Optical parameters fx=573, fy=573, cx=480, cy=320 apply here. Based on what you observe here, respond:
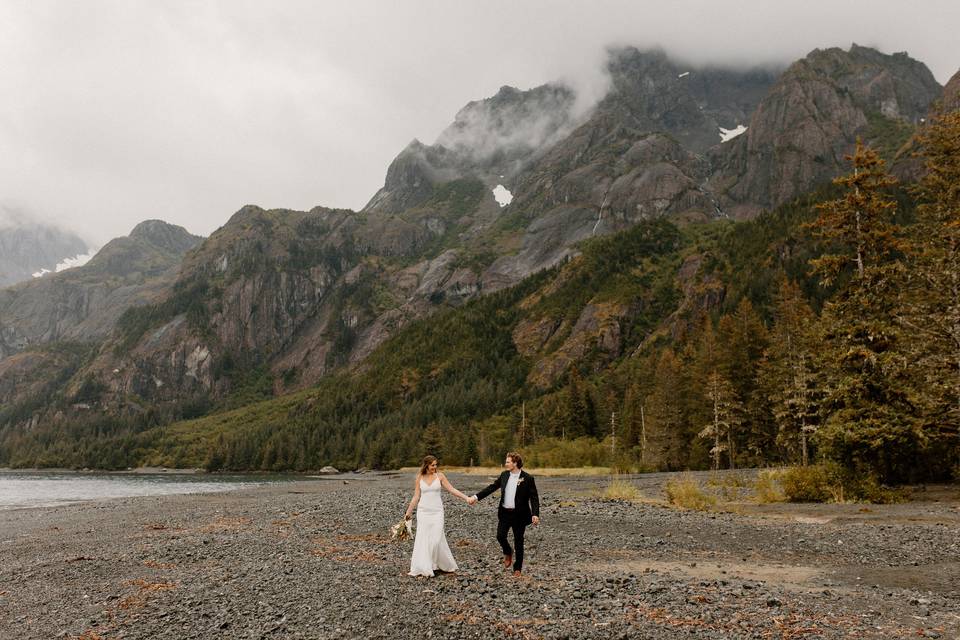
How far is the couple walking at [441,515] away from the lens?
13641 mm

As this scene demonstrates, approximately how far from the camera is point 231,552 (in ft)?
61.2

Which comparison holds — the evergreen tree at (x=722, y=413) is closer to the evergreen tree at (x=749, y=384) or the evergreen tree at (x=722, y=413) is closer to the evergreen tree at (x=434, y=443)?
the evergreen tree at (x=749, y=384)

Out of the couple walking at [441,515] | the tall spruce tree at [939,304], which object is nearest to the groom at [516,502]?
the couple walking at [441,515]

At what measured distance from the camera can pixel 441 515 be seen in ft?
45.3

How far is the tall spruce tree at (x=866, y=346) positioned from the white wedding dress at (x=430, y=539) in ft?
71.1

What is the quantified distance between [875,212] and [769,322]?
337 ft

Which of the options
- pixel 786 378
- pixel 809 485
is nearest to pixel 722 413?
pixel 786 378

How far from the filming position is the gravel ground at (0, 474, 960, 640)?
9.77m

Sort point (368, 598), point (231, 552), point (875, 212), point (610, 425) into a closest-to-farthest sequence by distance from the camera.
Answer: point (368, 598) → point (231, 552) → point (875, 212) → point (610, 425)

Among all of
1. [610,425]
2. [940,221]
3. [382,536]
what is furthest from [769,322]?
[382,536]

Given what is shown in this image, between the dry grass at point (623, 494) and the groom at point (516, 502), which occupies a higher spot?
the groom at point (516, 502)

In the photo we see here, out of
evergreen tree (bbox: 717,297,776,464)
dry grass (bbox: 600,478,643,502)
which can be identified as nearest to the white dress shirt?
dry grass (bbox: 600,478,643,502)

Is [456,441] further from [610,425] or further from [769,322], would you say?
[769,322]

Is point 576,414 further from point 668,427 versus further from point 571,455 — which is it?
point 668,427
